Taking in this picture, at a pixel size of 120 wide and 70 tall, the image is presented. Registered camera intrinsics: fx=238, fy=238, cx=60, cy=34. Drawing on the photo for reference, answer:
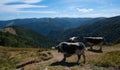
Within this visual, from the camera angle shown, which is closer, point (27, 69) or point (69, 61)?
point (27, 69)

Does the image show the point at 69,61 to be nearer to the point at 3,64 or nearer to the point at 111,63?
the point at 111,63

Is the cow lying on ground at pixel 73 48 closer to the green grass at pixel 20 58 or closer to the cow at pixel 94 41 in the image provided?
the green grass at pixel 20 58

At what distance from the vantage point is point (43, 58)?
38312 mm

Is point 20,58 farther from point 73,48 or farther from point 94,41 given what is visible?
point 94,41

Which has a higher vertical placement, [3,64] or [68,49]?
[68,49]

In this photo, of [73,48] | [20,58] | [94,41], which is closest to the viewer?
[73,48]

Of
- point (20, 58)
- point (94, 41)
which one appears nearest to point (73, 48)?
point (20, 58)

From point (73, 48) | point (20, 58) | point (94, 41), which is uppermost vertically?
point (73, 48)

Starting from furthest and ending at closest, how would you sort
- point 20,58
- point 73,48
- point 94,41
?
point 94,41, point 20,58, point 73,48

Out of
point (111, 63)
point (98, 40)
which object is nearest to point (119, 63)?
point (111, 63)

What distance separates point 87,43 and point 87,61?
14.1 m

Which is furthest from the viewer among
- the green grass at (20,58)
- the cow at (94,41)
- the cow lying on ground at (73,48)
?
the cow at (94,41)

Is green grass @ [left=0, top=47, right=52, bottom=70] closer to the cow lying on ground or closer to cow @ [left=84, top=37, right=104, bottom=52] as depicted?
the cow lying on ground

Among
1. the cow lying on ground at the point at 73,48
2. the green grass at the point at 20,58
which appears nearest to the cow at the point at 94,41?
the green grass at the point at 20,58
